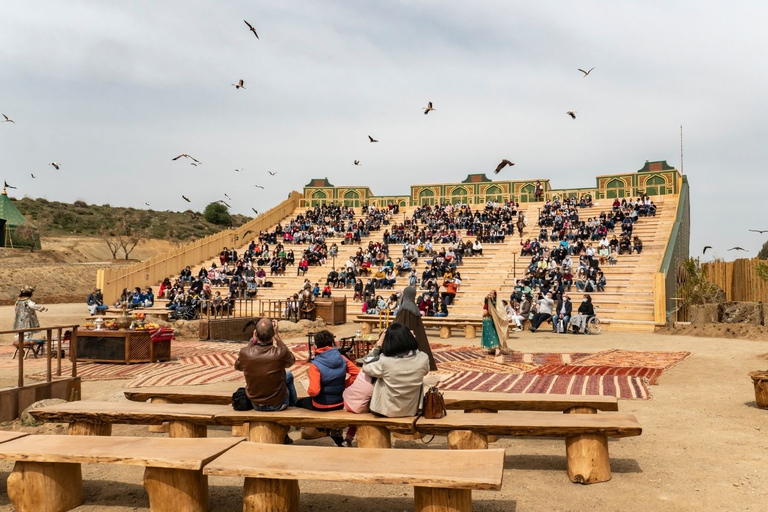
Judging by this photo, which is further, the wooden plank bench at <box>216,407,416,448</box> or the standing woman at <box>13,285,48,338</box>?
the standing woman at <box>13,285,48,338</box>

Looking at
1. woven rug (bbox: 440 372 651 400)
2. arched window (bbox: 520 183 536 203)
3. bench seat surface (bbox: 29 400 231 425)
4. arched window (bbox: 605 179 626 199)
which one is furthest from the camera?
arched window (bbox: 520 183 536 203)

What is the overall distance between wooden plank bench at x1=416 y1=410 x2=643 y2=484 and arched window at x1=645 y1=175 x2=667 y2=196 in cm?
3213

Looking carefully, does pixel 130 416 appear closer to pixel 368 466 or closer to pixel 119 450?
pixel 119 450

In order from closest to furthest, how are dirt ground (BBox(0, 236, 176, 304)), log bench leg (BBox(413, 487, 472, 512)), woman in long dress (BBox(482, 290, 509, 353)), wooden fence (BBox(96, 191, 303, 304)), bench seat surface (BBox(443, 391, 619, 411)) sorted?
log bench leg (BBox(413, 487, 472, 512))
bench seat surface (BBox(443, 391, 619, 411))
woman in long dress (BBox(482, 290, 509, 353))
wooden fence (BBox(96, 191, 303, 304))
dirt ground (BBox(0, 236, 176, 304))

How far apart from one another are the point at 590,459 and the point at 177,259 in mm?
29901

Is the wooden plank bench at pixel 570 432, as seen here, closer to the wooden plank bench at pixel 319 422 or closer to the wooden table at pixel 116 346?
the wooden plank bench at pixel 319 422

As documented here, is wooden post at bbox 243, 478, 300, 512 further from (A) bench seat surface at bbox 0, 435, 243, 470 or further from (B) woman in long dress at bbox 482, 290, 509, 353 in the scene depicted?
(B) woman in long dress at bbox 482, 290, 509, 353

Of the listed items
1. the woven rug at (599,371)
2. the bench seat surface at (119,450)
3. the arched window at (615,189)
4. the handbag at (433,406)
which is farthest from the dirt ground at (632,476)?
the arched window at (615,189)

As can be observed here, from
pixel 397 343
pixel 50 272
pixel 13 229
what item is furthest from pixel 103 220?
pixel 397 343

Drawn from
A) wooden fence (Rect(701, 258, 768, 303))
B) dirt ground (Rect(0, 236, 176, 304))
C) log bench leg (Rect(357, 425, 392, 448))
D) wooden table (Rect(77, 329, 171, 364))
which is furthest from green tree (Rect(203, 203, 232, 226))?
log bench leg (Rect(357, 425, 392, 448))

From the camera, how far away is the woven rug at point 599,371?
10305 mm

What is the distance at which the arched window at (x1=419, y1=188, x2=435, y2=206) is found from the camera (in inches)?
1581

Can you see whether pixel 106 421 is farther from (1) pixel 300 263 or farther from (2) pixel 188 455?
(1) pixel 300 263

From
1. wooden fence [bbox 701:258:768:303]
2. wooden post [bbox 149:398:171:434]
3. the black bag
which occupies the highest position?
wooden fence [bbox 701:258:768:303]
